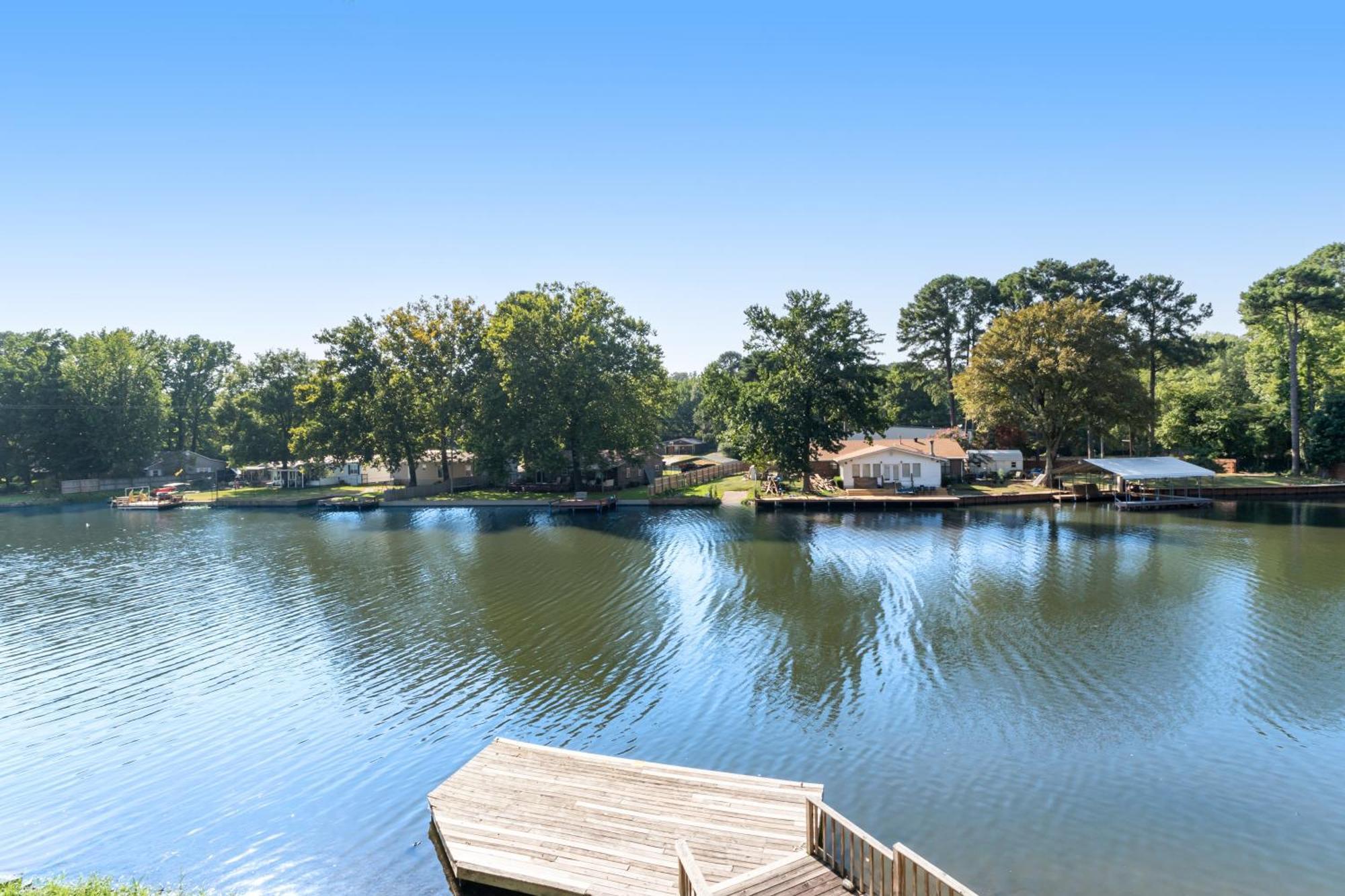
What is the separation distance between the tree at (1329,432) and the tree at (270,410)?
94.0 m

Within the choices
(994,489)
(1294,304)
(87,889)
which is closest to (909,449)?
(994,489)

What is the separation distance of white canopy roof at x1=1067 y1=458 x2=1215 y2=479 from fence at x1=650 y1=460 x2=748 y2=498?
32.9 meters

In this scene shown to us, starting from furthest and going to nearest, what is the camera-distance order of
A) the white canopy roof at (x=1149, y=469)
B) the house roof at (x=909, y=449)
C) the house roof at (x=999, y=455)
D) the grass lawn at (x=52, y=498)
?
the grass lawn at (x=52, y=498)
the house roof at (x=999, y=455)
the house roof at (x=909, y=449)
the white canopy roof at (x=1149, y=469)

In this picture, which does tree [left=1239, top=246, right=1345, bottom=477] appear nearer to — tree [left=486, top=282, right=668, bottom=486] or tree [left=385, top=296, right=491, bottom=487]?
tree [left=486, top=282, right=668, bottom=486]

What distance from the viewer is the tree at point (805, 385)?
2218 inches

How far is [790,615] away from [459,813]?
16.4 meters

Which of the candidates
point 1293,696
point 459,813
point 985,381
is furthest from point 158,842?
point 985,381

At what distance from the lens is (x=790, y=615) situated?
2708cm

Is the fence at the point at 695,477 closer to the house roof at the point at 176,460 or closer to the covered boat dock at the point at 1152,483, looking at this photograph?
the covered boat dock at the point at 1152,483

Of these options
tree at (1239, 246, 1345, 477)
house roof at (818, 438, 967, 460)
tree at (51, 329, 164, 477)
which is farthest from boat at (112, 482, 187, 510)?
tree at (1239, 246, 1345, 477)

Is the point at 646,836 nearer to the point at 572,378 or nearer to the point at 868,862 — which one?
the point at 868,862

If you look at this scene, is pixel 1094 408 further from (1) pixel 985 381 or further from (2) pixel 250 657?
(2) pixel 250 657

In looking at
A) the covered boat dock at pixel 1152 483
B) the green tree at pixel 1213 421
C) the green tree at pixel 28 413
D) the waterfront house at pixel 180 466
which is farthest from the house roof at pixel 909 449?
the green tree at pixel 28 413

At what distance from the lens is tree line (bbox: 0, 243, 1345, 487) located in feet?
188
